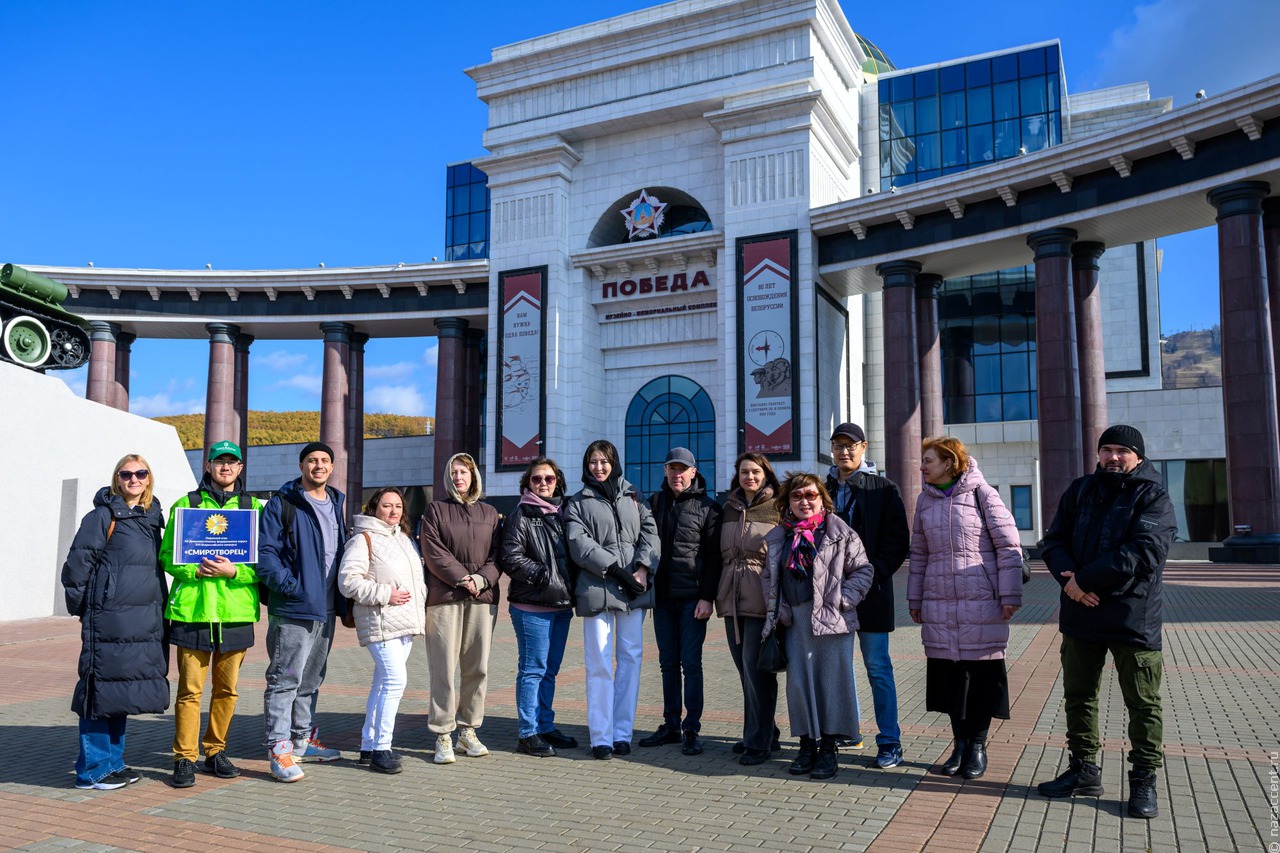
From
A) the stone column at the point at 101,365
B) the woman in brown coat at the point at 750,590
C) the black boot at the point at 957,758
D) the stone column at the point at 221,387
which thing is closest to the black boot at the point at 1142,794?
the black boot at the point at 957,758

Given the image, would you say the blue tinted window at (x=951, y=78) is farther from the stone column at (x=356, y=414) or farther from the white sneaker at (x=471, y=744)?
the white sneaker at (x=471, y=744)

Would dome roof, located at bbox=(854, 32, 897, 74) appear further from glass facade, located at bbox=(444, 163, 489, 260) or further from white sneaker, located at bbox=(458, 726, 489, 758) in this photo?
white sneaker, located at bbox=(458, 726, 489, 758)

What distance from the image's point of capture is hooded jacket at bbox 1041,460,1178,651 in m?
5.64

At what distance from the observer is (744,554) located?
707 centimetres

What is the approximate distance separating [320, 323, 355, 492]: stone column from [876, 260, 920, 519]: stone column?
2067 centimetres

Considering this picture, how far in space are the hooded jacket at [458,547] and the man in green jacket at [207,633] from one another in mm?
1184

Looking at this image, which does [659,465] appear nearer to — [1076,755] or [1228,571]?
[1228,571]

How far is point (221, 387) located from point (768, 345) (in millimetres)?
22078

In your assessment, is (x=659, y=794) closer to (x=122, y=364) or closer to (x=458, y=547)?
(x=458, y=547)

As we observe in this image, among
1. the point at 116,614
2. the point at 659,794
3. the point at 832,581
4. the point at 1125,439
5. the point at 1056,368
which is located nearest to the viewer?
the point at 1125,439

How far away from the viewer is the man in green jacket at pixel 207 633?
251 inches

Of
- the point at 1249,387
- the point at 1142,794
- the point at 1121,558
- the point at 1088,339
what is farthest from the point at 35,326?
the point at 1088,339

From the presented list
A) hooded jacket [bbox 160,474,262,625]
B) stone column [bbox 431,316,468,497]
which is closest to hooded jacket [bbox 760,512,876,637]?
hooded jacket [bbox 160,474,262,625]

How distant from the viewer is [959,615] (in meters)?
6.27
